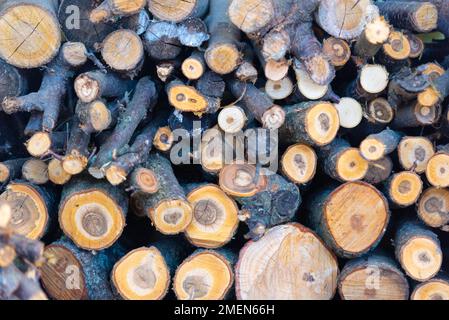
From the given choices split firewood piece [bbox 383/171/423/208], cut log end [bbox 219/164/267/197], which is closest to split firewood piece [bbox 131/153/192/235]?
cut log end [bbox 219/164/267/197]

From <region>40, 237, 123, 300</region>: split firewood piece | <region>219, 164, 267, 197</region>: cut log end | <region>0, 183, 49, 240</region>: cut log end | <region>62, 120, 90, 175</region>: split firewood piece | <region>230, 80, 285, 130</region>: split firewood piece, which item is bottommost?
<region>40, 237, 123, 300</region>: split firewood piece

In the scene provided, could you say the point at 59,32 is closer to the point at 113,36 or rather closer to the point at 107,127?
the point at 113,36

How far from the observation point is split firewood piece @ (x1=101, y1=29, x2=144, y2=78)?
3406 millimetres

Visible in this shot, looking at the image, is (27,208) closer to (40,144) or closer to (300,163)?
(40,144)

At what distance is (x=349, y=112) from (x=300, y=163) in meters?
0.45

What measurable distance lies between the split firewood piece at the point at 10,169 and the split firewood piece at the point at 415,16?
2492mm

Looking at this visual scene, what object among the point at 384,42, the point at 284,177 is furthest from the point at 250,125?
the point at 384,42

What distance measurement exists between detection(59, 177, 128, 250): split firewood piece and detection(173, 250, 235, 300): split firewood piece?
16.9 inches

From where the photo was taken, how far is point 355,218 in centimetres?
338

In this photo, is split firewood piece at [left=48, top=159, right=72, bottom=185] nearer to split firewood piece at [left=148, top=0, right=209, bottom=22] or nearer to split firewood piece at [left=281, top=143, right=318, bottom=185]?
split firewood piece at [left=148, top=0, right=209, bottom=22]

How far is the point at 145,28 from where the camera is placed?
138 inches

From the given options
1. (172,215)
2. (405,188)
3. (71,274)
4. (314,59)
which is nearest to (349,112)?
(314,59)

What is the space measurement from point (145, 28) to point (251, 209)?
1.26m

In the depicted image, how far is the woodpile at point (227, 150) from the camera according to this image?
326 cm
